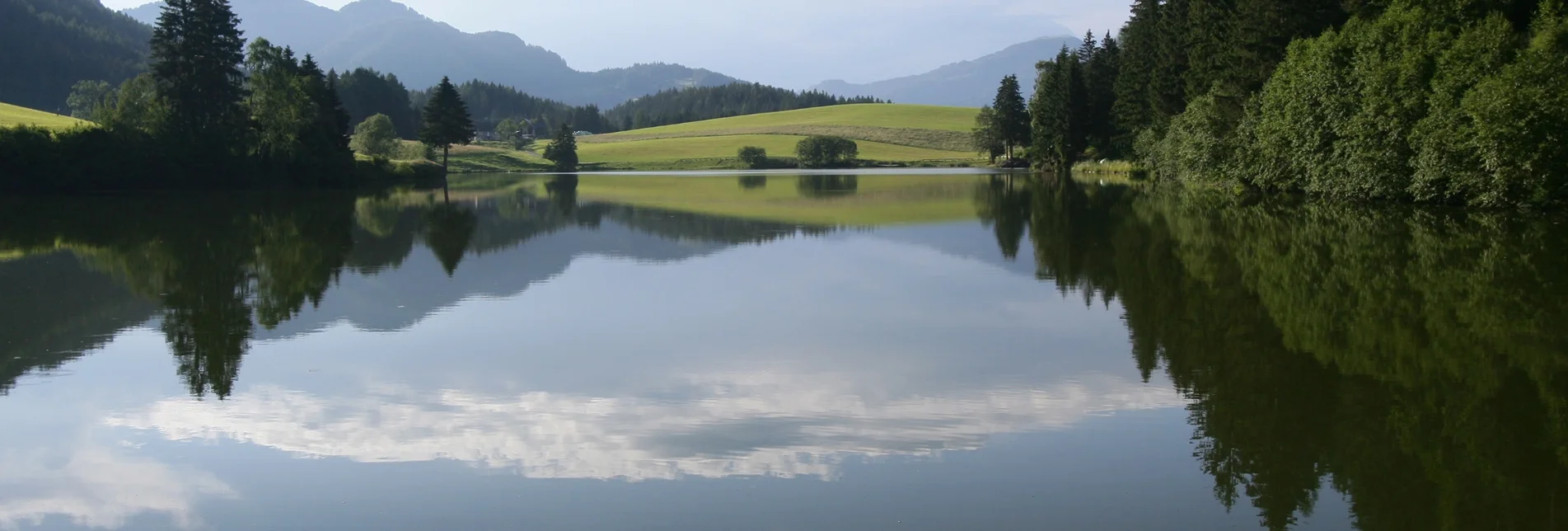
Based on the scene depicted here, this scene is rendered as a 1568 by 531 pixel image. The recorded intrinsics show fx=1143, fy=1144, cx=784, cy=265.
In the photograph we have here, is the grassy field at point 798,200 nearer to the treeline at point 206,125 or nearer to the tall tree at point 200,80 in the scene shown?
the treeline at point 206,125

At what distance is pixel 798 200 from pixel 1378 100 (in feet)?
67.7

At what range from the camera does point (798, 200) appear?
144ft

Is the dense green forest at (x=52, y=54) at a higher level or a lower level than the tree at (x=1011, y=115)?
higher

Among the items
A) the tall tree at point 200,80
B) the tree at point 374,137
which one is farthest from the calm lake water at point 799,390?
the tree at point 374,137

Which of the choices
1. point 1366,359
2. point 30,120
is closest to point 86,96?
point 30,120

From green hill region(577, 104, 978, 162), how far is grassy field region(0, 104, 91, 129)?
188ft

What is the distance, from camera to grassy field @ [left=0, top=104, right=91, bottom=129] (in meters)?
53.4

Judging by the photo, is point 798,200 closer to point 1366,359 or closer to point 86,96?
point 1366,359

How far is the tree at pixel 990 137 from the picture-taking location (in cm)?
10029

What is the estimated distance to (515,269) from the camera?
18547 mm

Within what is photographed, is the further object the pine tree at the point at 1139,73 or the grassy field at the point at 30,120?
the pine tree at the point at 1139,73

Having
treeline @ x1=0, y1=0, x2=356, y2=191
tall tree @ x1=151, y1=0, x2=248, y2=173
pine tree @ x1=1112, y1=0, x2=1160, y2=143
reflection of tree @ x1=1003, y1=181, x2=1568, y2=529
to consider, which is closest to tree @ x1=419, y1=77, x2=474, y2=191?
treeline @ x1=0, y1=0, x2=356, y2=191

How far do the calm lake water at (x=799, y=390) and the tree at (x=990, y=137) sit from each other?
81.0 meters

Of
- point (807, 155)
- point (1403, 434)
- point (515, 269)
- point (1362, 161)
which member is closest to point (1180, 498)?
point (1403, 434)
